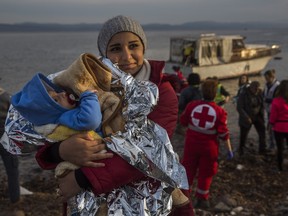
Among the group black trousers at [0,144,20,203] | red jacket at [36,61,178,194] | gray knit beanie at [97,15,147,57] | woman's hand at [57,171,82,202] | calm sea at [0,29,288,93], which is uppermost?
gray knit beanie at [97,15,147,57]

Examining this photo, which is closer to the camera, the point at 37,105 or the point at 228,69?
the point at 37,105

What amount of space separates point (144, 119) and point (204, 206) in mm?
4719

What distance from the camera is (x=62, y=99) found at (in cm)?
175

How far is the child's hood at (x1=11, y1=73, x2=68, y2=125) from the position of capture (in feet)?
5.44

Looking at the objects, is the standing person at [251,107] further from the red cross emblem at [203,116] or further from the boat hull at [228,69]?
the boat hull at [228,69]

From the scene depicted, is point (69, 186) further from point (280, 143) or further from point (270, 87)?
point (270, 87)

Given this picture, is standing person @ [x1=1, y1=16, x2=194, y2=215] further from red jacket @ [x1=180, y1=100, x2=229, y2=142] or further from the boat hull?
the boat hull

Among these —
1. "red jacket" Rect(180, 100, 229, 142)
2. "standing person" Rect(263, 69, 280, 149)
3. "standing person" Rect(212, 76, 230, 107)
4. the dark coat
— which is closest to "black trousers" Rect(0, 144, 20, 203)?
"red jacket" Rect(180, 100, 229, 142)

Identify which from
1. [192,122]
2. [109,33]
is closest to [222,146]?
[192,122]

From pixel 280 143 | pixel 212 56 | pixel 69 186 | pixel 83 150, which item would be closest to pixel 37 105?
pixel 83 150

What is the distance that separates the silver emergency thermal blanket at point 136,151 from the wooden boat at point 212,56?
2196 cm

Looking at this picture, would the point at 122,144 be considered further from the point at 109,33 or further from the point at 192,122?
the point at 192,122

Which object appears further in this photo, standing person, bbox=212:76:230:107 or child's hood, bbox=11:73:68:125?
standing person, bbox=212:76:230:107

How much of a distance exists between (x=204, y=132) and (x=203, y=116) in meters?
0.27
